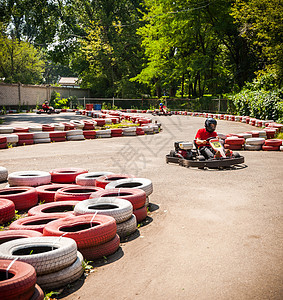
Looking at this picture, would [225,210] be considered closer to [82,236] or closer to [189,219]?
[189,219]

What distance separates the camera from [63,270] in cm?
321

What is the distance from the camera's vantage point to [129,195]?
5.04m

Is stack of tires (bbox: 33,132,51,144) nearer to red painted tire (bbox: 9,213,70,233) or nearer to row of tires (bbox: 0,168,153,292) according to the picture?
row of tires (bbox: 0,168,153,292)

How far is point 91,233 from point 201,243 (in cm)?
129

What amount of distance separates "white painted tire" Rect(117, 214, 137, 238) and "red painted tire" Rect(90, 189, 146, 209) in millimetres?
422

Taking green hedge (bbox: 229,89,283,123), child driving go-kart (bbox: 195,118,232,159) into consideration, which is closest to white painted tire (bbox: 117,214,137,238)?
child driving go-kart (bbox: 195,118,232,159)

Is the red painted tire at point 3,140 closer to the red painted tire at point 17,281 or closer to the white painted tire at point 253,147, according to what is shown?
the white painted tire at point 253,147

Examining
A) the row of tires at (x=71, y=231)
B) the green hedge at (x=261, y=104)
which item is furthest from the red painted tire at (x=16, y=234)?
the green hedge at (x=261, y=104)

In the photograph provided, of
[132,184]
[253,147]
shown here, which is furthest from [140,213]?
[253,147]

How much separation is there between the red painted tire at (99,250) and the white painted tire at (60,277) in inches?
16.3

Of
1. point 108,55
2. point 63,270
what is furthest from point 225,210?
point 108,55

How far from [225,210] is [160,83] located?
37920 mm

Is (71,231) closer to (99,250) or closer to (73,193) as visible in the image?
(99,250)

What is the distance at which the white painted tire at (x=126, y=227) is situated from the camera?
4402 mm
